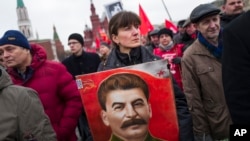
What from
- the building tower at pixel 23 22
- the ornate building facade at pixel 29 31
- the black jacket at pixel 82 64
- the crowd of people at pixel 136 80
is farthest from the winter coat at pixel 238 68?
the building tower at pixel 23 22

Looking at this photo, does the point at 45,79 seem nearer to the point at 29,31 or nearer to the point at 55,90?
the point at 55,90

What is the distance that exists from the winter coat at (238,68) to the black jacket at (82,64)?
3928 millimetres

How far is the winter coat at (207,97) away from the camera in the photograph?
2.69m

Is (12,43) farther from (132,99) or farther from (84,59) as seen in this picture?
(84,59)

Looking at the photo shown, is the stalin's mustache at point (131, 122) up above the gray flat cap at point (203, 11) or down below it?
below

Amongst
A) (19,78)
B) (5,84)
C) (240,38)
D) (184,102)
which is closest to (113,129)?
(184,102)

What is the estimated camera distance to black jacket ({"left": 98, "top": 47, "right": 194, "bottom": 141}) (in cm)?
225

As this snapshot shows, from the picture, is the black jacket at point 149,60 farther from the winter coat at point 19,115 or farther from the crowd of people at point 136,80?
the winter coat at point 19,115

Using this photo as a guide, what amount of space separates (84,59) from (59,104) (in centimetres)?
240

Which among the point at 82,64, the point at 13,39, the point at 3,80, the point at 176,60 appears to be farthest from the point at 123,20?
the point at 82,64

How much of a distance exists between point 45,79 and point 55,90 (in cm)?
14

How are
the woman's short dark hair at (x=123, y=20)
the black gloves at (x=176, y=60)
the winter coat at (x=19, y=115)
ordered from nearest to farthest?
the winter coat at (x=19, y=115), the woman's short dark hair at (x=123, y=20), the black gloves at (x=176, y=60)

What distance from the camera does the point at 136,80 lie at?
2.16 metres

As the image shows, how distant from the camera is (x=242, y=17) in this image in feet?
5.39
